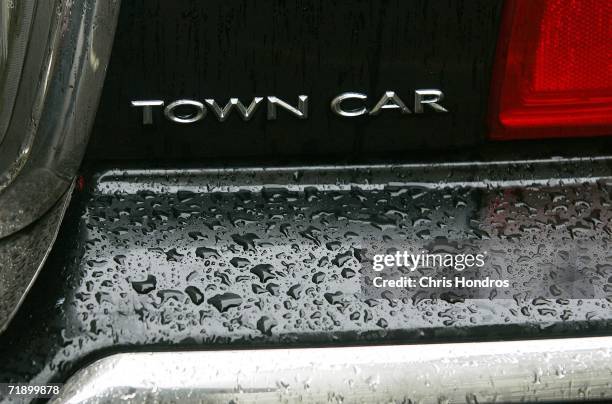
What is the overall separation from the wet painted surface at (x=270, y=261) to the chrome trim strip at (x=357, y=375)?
0.10 feet

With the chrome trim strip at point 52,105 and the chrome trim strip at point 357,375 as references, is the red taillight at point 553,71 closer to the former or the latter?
the chrome trim strip at point 357,375

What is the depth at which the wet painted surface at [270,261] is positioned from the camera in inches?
41.9

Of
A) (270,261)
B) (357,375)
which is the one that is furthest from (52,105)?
(357,375)

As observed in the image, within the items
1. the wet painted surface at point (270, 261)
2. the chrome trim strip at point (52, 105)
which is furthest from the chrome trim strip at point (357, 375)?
the chrome trim strip at point (52, 105)

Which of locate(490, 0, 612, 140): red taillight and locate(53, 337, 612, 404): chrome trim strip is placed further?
locate(490, 0, 612, 140): red taillight

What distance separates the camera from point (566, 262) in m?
1.13

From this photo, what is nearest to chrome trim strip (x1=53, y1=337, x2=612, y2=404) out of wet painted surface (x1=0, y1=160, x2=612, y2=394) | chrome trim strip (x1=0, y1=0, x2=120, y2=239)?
wet painted surface (x1=0, y1=160, x2=612, y2=394)

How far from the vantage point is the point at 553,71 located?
3.80 ft

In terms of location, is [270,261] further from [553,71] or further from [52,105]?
[553,71]

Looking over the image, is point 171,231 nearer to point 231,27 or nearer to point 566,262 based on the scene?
point 231,27

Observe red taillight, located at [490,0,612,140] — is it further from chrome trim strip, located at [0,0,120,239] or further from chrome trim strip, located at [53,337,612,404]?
chrome trim strip, located at [0,0,120,239]

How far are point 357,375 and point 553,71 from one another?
0.54 meters

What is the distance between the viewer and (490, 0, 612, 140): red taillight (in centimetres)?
112

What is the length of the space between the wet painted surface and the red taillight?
3.4 inches
